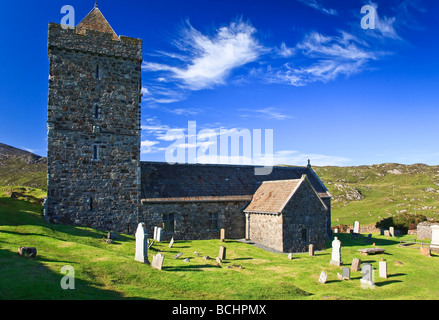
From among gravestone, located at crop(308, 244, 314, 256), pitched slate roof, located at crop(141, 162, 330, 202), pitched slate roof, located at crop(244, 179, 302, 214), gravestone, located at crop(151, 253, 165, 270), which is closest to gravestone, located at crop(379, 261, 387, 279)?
gravestone, located at crop(308, 244, 314, 256)

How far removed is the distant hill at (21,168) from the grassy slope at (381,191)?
62852 mm

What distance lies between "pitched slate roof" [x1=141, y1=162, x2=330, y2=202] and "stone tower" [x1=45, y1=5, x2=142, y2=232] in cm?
229

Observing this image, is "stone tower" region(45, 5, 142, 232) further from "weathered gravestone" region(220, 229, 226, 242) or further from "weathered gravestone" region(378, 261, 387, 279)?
"weathered gravestone" region(378, 261, 387, 279)

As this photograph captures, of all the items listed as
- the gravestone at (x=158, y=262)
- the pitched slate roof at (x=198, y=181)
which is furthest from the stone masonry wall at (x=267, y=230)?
the gravestone at (x=158, y=262)

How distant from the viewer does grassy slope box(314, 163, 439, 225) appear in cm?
5678

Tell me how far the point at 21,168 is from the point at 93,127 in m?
64.4

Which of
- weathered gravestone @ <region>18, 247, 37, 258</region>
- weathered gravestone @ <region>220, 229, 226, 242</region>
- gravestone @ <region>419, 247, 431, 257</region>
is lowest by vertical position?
gravestone @ <region>419, 247, 431, 257</region>

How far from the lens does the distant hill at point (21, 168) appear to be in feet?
211

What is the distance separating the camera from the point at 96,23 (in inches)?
1036

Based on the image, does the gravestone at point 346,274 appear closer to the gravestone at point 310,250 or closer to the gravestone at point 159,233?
the gravestone at point 310,250

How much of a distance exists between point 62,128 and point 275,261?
19481 mm

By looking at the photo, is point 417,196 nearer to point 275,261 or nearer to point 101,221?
point 275,261

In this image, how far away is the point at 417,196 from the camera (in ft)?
225
